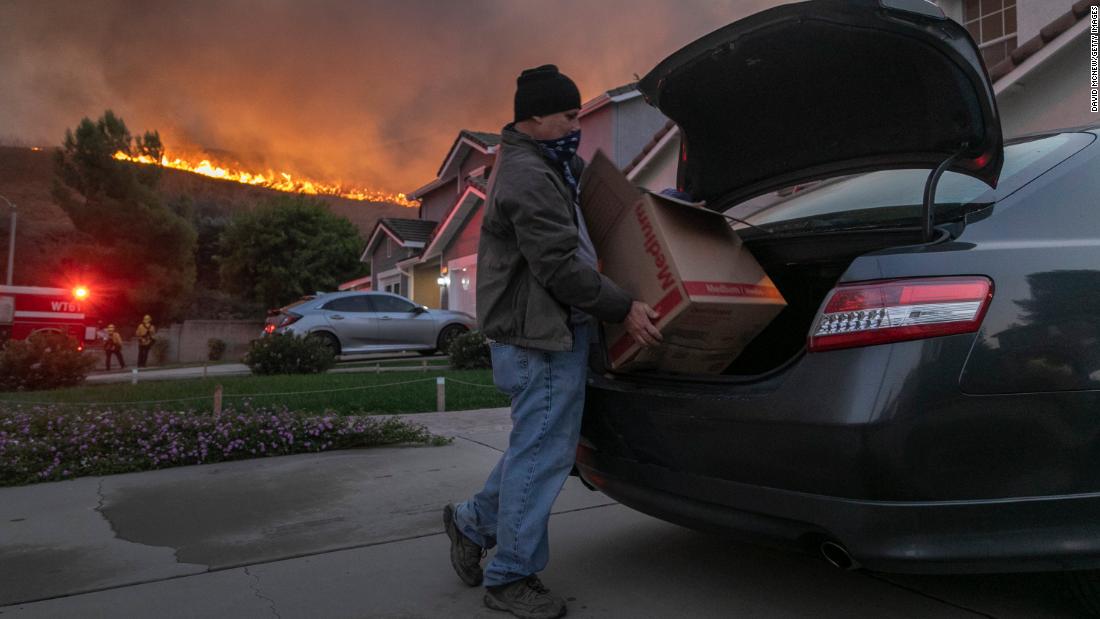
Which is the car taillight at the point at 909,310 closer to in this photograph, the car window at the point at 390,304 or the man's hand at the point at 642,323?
the man's hand at the point at 642,323

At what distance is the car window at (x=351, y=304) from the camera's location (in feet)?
47.0

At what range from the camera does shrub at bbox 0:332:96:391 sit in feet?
34.3

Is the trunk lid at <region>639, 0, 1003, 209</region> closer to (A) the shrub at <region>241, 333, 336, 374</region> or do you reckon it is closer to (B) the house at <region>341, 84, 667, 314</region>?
(A) the shrub at <region>241, 333, 336, 374</region>

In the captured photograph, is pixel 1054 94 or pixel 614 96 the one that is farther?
pixel 614 96

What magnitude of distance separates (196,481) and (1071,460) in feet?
14.6

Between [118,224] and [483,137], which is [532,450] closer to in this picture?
[483,137]

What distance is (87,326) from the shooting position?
2288cm

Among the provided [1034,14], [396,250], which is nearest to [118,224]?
[396,250]

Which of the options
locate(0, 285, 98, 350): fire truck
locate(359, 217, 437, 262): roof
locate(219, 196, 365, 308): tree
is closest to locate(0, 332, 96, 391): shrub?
locate(0, 285, 98, 350): fire truck

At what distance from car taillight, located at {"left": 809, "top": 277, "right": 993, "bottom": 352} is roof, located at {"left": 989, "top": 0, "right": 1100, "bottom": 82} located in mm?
5672

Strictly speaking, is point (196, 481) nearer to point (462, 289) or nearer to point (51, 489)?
point (51, 489)

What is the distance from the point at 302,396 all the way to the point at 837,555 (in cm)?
673

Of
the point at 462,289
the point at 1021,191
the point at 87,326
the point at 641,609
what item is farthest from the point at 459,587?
the point at 87,326

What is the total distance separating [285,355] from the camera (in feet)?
37.5
